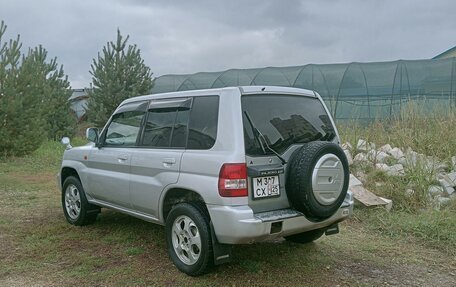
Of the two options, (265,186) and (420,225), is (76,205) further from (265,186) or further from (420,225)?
(420,225)

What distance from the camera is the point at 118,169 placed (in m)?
4.55

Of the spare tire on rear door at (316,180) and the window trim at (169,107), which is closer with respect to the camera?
the spare tire on rear door at (316,180)

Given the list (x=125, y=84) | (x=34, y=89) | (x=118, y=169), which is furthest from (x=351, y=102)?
(x=118, y=169)

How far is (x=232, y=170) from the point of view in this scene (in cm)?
326

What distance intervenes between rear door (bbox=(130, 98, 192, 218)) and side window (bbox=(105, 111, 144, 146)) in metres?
0.19

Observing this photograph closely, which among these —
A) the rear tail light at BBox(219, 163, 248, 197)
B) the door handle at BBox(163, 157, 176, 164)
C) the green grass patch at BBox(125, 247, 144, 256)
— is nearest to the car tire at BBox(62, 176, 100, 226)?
the green grass patch at BBox(125, 247, 144, 256)

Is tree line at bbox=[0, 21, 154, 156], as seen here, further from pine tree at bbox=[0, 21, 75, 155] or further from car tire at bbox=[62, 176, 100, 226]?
car tire at bbox=[62, 176, 100, 226]

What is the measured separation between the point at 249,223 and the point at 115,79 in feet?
45.9

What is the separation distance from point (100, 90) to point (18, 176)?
6861 millimetres

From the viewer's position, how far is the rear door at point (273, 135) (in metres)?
3.37

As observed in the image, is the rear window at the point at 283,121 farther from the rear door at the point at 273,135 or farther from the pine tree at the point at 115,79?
the pine tree at the point at 115,79

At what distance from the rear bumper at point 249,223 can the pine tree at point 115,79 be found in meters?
13.3

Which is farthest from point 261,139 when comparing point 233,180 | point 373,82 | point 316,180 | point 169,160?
point 373,82

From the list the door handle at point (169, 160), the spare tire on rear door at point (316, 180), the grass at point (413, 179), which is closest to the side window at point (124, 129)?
the door handle at point (169, 160)
